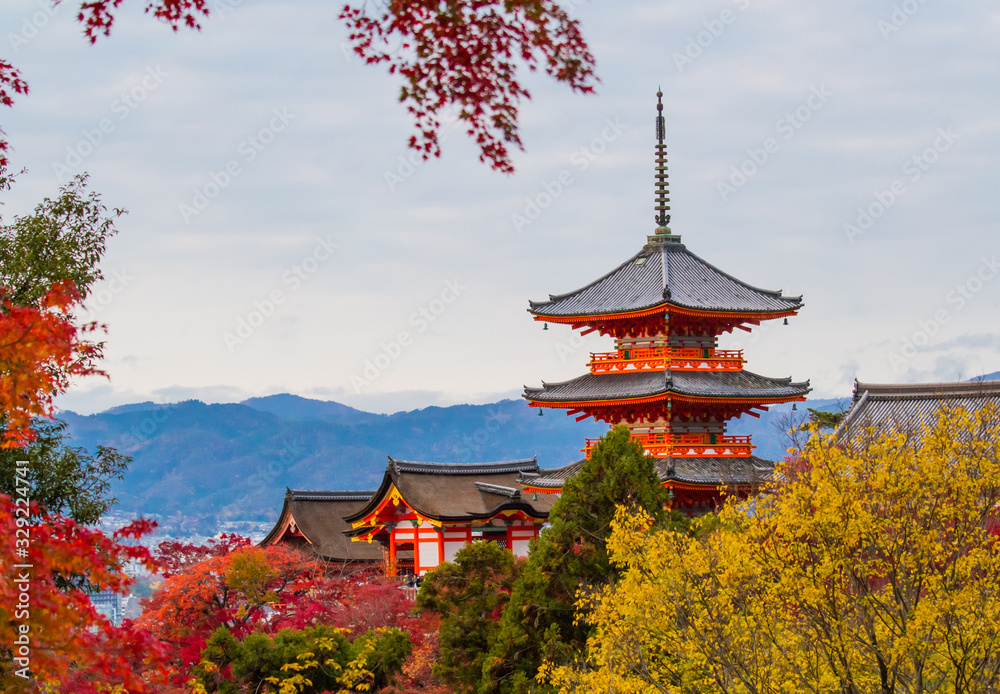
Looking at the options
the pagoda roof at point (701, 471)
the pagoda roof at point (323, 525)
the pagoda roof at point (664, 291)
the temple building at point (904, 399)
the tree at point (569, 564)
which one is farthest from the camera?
the pagoda roof at point (323, 525)

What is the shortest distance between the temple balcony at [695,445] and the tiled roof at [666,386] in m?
1.21

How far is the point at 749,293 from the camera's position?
30547 millimetres

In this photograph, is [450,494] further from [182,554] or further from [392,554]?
[182,554]

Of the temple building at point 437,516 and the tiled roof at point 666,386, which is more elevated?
the tiled roof at point 666,386

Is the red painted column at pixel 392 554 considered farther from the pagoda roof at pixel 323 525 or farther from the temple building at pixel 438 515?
the pagoda roof at pixel 323 525

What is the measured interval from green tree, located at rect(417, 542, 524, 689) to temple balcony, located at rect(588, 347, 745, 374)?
874 cm

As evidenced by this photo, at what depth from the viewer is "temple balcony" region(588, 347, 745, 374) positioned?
29031mm

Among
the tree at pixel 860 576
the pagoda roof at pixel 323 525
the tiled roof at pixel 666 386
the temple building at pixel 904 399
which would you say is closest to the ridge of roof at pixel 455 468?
the pagoda roof at pixel 323 525

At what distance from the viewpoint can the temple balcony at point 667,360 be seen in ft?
95.2

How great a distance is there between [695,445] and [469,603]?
10378 millimetres

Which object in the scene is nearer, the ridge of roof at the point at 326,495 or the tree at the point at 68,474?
the tree at the point at 68,474

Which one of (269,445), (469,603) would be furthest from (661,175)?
(269,445)

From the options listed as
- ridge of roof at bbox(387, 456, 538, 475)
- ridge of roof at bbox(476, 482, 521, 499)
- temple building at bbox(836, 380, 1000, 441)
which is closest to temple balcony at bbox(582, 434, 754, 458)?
temple building at bbox(836, 380, 1000, 441)

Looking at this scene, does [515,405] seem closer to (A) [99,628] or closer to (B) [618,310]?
(B) [618,310]
